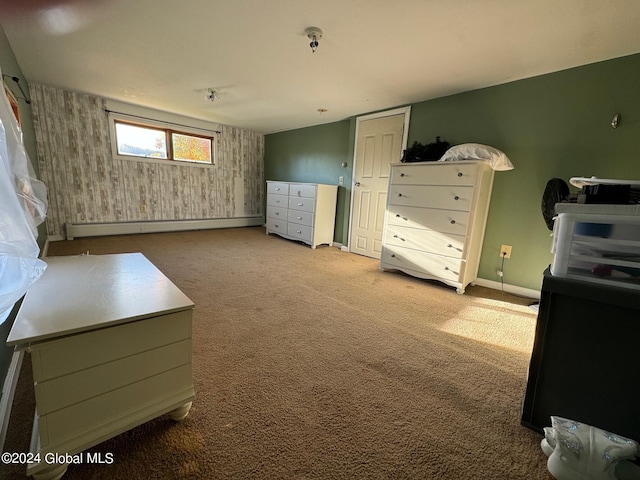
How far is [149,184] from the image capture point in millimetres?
4621

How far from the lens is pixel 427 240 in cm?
282

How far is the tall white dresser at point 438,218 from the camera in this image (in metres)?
2.54

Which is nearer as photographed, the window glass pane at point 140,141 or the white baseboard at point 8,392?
the white baseboard at point 8,392

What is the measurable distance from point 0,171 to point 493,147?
11.1 ft

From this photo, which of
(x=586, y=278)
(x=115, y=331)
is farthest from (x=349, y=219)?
(x=115, y=331)

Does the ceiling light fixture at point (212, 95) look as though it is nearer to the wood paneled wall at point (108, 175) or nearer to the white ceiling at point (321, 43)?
the white ceiling at point (321, 43)

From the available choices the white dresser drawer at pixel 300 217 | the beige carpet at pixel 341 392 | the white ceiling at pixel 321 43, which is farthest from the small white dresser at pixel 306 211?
the beige carpet at pixel 341 392

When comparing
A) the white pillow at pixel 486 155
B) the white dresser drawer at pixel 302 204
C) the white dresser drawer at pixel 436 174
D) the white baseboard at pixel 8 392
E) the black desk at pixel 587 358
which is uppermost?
the white pillow at pixel 486 155

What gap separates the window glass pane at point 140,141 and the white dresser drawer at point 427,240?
13.9ft

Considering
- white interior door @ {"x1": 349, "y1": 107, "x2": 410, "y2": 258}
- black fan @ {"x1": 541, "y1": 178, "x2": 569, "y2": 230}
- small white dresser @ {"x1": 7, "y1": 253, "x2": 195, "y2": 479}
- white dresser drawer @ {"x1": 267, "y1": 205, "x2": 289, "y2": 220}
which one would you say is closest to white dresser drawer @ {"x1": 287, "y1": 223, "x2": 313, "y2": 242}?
white dresser drawer @ {"x1": 267, "y1": 205, "x2": 289, "y2": 220}

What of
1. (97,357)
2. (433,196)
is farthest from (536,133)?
(97,357)

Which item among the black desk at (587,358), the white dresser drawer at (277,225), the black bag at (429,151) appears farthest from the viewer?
the white dresser drawer at (277,225)

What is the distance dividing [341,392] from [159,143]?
202 inches

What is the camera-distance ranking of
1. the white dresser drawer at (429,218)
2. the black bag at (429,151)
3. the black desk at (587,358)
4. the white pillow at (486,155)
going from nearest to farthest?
the black desk at (587,358) → the white pillow at (486,155) → the white dresser drawer at (429,218) → the black bag at (429,151)
